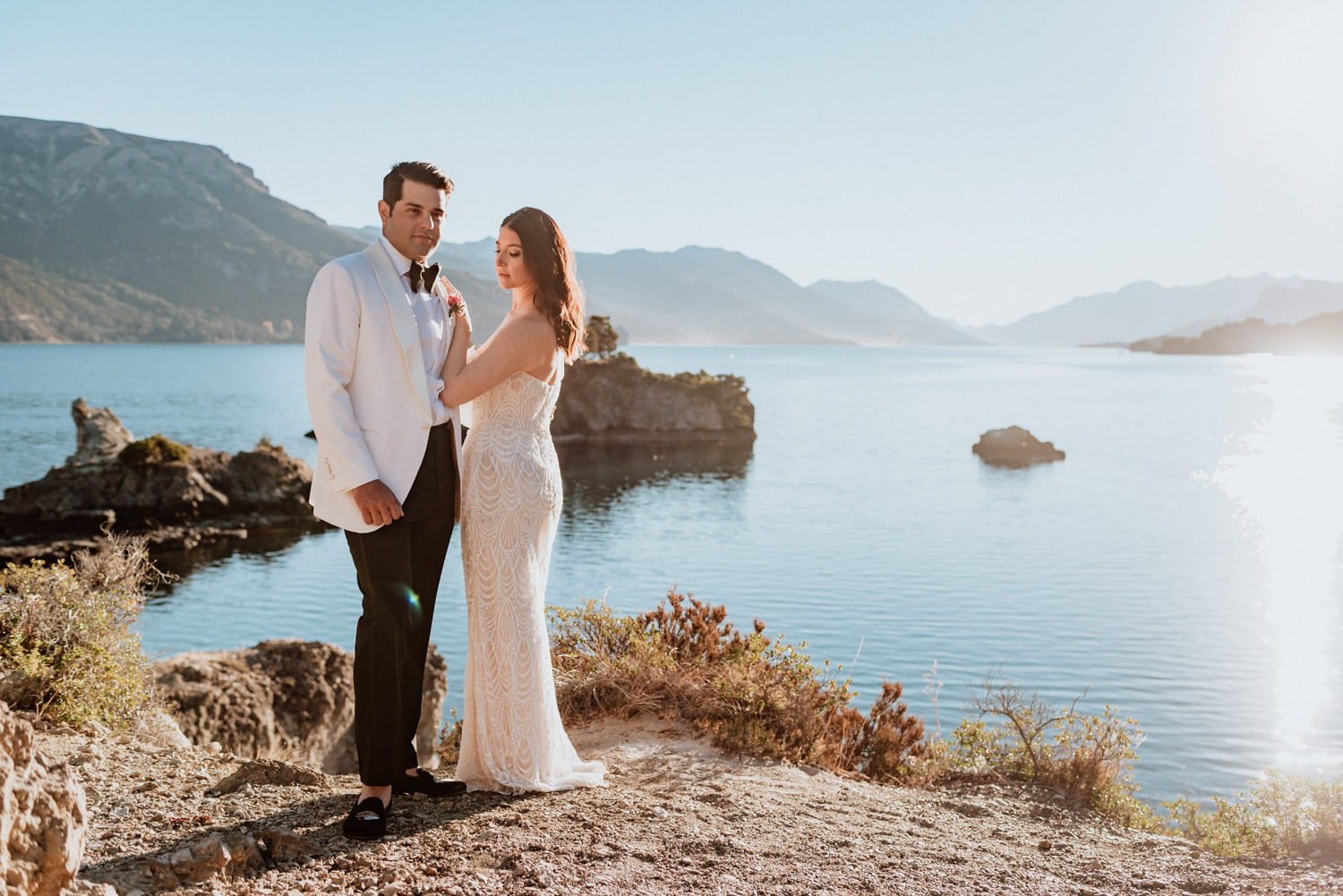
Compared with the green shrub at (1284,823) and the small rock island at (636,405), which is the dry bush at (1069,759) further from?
the small rock island at (636,405)

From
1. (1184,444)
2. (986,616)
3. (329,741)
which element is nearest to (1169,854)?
(329,741)

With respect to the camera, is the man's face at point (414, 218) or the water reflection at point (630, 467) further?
the water reflection at point (630, 467)

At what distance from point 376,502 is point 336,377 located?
1.81ft

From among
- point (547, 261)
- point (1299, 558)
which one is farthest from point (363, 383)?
point (1299, 558)

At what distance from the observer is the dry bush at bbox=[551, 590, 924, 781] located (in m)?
6.77

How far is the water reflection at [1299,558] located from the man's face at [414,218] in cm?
2165

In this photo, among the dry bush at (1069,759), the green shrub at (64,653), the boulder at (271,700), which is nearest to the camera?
the green shrub at (64,653)

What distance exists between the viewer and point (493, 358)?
181 inches

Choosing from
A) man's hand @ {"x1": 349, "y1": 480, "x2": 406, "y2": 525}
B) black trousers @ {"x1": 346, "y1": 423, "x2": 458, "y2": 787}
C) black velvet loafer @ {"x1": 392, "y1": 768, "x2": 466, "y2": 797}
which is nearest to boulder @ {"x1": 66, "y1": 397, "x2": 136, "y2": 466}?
black velvet loafer @ {"x1": 392, "y1": 768, "x2": 466, "y2": 797}

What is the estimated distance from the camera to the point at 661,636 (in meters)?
8.02

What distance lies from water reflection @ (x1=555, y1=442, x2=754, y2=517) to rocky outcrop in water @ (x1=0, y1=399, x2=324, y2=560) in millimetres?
13879

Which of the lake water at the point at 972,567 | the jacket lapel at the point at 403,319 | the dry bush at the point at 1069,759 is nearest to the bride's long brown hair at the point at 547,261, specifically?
the jacket lapel at the point at 403,319

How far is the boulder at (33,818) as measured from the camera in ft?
8.86

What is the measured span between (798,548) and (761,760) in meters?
36.8
